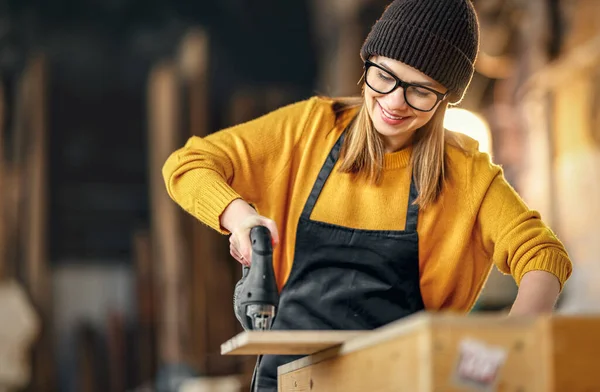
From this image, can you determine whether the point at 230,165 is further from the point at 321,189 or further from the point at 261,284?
the point at 261,284

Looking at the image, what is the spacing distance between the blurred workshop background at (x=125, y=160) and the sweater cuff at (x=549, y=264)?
5998 millimetres

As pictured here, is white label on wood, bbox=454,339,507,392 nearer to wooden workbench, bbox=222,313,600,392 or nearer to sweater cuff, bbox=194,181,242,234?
wooden workbench, bbox=222,313,600,392

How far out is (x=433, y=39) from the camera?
2826 mm

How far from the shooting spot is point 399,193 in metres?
2.97

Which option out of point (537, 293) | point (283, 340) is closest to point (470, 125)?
point (537, 293)

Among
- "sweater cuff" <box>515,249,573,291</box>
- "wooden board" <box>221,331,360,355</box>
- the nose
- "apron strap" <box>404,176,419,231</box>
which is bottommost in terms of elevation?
"wooden board" <box>221,331,360,355</box>

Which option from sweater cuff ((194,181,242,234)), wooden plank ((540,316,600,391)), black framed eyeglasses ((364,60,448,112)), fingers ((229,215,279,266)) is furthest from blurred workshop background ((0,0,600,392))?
wooden plank ((540,316,600,391))

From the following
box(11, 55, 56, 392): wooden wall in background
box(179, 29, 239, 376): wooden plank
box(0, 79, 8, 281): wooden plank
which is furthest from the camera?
box(11, 55, 56, 392): wooden wall in background

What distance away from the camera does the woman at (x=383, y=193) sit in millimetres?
2826

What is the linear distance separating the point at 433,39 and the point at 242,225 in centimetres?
70

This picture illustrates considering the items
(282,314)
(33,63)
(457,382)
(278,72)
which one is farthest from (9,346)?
(457,382)

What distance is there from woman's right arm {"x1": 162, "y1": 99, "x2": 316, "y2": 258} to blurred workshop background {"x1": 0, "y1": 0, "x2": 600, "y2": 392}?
579 centimetres

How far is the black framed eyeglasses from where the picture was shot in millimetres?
2812

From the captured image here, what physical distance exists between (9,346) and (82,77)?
3638mm
